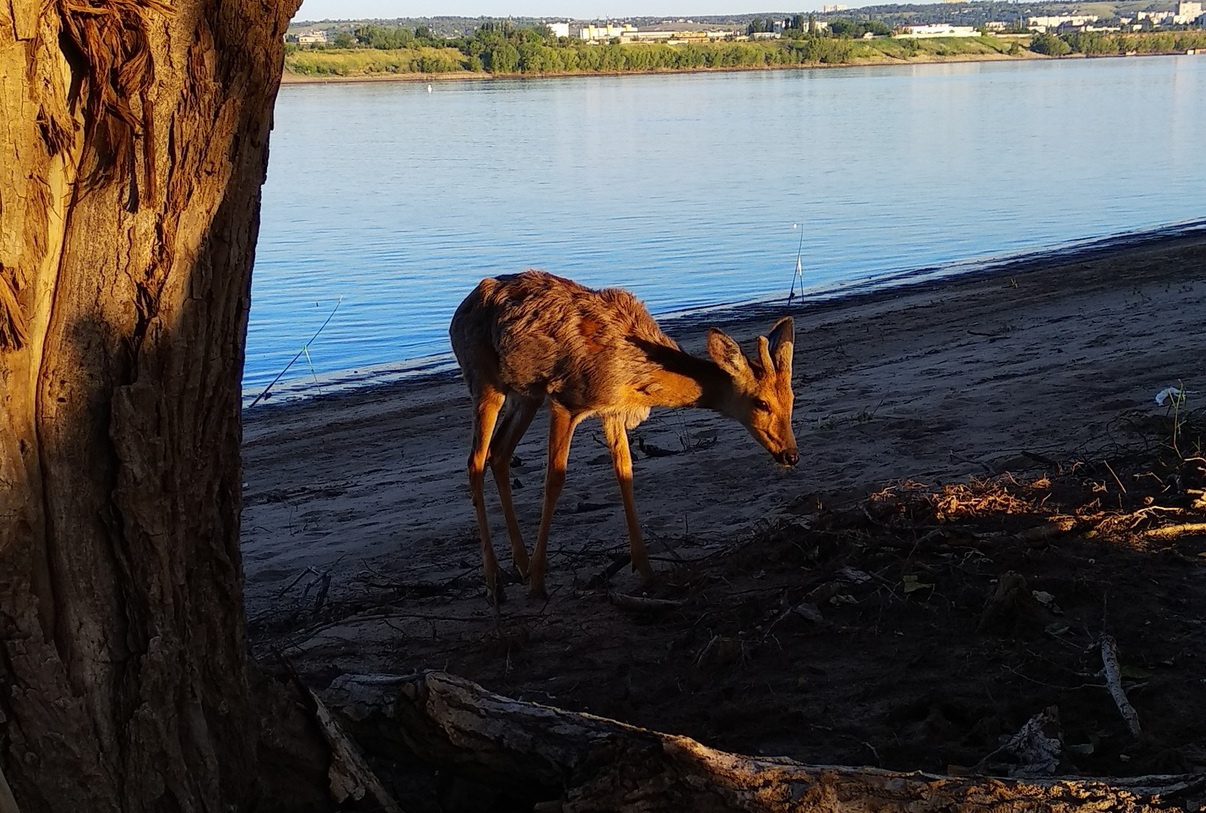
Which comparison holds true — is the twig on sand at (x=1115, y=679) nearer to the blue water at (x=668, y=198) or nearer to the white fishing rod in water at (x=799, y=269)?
the blue water at (x=668, y=198)

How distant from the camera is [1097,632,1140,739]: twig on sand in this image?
4.40m

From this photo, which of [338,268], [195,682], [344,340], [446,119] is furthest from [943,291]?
[446,119]

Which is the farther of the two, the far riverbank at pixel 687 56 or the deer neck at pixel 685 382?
the far riverbank at pixel 687 56

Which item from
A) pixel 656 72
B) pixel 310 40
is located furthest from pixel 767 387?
pixel 310 40

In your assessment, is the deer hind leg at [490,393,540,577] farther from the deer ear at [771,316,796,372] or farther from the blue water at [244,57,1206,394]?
the blue water at [244,57,1206,394]

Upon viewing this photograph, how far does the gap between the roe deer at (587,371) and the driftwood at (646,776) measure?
2.96 m

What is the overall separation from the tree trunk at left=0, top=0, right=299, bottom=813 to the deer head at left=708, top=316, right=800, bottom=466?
4142 mm

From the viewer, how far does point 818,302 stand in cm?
2144

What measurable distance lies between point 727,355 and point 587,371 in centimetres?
82

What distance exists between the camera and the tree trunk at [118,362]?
3.17 meters

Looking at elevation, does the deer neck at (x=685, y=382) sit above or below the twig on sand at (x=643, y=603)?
above

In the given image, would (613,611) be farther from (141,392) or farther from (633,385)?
(141,392)

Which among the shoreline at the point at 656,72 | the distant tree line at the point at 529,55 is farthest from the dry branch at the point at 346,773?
the distant tree line at the point at 529,55

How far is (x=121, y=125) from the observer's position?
3256 mm
